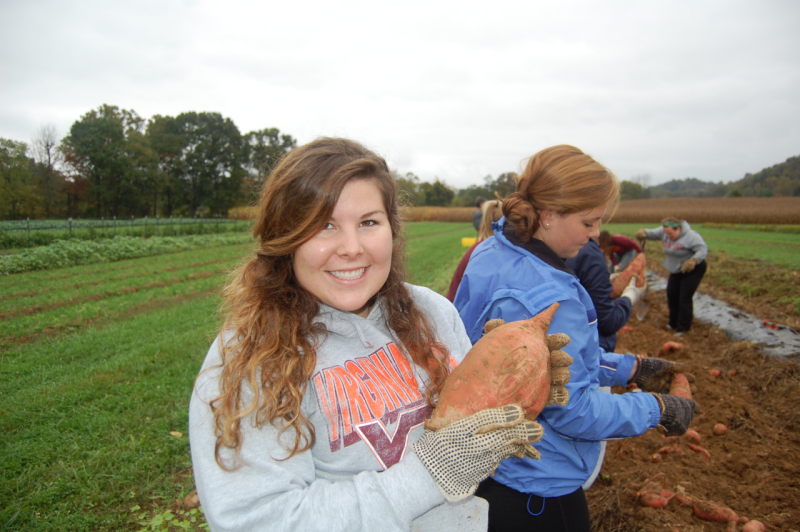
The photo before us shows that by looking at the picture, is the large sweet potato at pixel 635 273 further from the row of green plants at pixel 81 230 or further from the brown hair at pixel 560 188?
the row of green plants at pixel 81 230

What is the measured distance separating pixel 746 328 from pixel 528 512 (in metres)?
7.67

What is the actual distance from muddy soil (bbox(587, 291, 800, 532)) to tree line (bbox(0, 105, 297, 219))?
3524 millimetres

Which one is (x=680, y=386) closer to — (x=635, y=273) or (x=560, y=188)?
(x=560, y=188)

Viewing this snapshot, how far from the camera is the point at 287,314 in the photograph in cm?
129

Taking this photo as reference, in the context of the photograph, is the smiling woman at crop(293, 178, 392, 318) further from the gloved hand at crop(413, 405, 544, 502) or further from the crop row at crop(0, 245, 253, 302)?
the crop row at crop(0, 245, 253, 302)

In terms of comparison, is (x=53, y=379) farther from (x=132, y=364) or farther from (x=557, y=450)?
(x=557, y=450)

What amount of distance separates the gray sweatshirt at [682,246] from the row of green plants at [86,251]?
9.34 m

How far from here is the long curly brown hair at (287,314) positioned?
1.07 meters

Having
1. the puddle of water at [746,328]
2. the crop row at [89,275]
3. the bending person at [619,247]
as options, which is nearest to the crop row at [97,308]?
the crop row at [89,275]

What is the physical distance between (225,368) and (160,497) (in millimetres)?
2952

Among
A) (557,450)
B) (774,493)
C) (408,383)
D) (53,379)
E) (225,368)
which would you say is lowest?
(774,493)

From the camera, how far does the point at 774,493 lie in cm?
338

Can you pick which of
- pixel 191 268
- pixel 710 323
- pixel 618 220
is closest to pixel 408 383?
pixel 710 323

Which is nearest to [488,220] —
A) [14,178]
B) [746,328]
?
[746,328]
